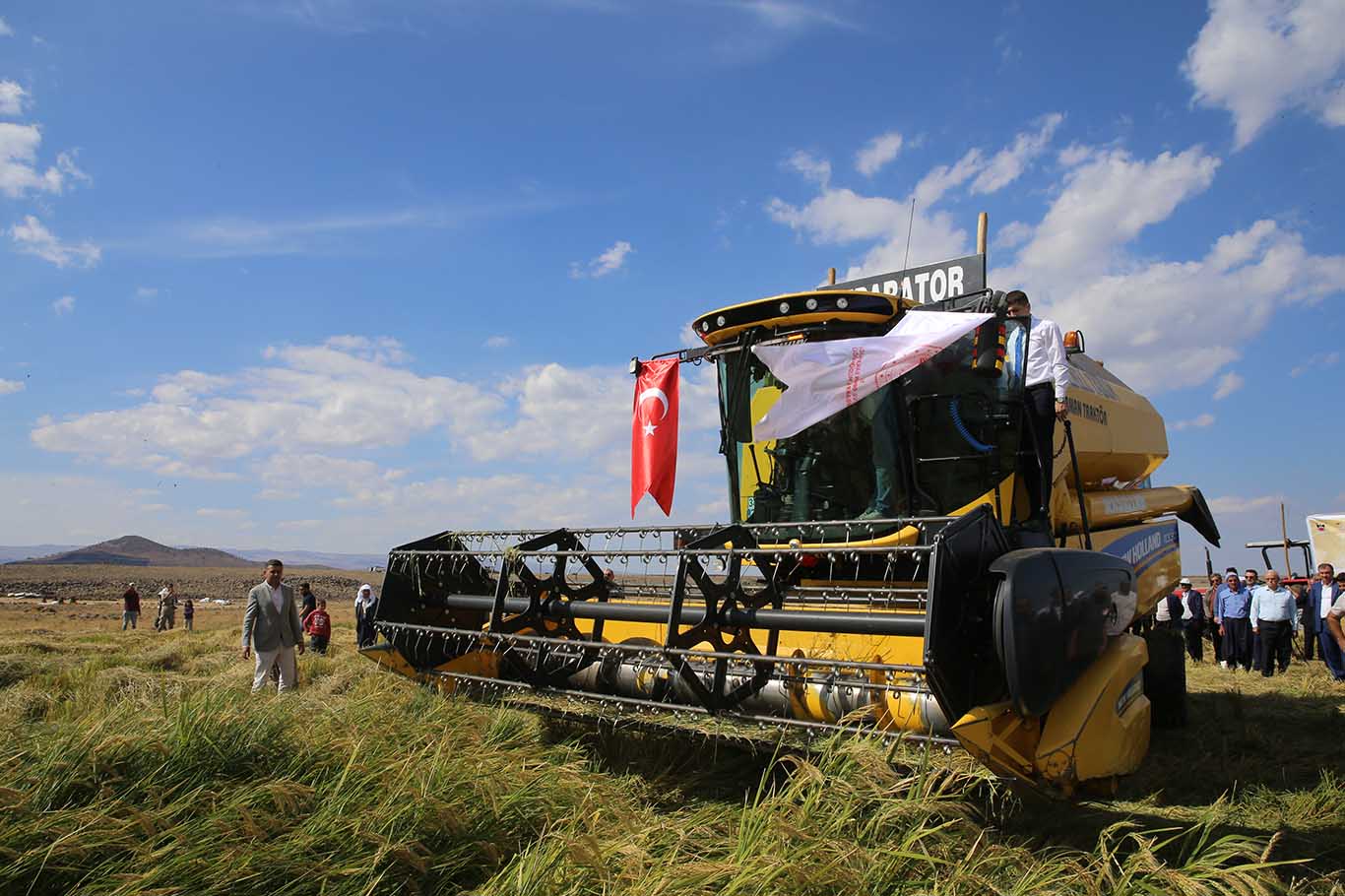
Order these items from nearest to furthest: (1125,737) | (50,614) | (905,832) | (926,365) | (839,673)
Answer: (905,832)
(1125,737)
(839,673)
(926,365)
(50,614)

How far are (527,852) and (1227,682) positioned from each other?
11210 mm

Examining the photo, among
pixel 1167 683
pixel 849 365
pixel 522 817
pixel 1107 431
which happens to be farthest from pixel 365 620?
pixel 1167 683

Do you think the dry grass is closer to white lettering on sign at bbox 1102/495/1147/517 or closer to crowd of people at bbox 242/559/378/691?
white lettering on sign at bbox 1102/495/1147/517

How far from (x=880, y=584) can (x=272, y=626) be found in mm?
5922

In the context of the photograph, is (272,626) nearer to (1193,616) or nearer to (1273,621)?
(1273,621)

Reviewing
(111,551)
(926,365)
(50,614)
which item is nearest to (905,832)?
(926,365)

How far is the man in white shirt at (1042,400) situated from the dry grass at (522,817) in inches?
79.2

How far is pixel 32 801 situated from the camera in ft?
10.9

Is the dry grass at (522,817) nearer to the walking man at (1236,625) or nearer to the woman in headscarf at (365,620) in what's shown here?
the woman in headscarf at (365,620)

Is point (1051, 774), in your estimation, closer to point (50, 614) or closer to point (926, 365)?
point (926, 365)

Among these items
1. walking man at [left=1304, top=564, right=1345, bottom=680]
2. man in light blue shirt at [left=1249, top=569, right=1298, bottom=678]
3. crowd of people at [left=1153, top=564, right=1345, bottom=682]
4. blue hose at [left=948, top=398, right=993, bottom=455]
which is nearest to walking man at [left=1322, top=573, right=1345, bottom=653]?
crowd of people at [left=1153, top=564, right=1345, bottom=682]

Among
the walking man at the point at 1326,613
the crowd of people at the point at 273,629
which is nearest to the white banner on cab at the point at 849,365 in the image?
the crowd of people at the point at 273,629

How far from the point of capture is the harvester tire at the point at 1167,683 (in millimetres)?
7527

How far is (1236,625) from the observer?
13539 mm
